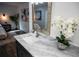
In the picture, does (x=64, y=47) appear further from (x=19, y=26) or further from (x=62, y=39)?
(x=19, y=26)

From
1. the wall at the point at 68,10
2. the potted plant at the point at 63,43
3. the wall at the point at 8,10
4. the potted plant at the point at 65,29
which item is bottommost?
the potted plant at the point at 63,43

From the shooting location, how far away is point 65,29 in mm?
1227

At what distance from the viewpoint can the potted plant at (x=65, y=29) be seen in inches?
45.0

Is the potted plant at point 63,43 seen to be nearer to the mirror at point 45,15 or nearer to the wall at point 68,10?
the wall at point 68,10

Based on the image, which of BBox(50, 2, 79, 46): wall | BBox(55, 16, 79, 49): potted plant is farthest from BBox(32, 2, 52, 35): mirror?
BBox(55, 16, 79, 49): potted plant

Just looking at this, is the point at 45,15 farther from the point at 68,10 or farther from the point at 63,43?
the point at 63,43

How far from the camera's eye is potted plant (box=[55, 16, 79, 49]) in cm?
114

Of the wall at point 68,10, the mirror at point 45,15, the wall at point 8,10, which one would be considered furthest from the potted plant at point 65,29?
the wall at point 8,10

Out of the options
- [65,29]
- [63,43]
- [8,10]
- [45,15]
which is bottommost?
[63,43]

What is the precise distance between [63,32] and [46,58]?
0.44 metres

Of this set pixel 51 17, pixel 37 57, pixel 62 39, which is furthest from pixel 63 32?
pixel 51 17

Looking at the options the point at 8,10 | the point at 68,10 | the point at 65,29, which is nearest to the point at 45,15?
the point at 68,10

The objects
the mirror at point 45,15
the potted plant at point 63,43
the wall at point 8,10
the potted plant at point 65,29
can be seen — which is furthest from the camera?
the wall at point 8,10

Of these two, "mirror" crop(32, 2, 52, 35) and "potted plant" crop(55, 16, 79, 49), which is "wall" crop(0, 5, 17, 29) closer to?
"mirror" crop(32, 2, 52, 35)
